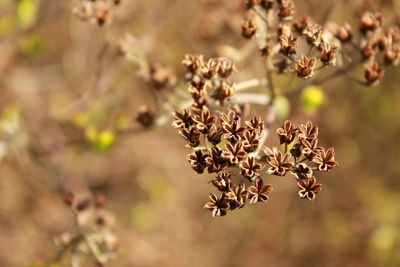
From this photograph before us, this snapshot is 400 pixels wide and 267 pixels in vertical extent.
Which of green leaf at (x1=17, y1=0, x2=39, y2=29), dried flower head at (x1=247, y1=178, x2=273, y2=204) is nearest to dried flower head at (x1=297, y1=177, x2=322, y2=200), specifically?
dried flower head at (x1=247, y1=178, x2=273, y2=204)

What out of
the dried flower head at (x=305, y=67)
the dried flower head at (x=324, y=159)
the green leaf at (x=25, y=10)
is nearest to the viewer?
the dried flower head at (x=324, y=159)

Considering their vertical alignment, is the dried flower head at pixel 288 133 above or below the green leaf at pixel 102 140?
below

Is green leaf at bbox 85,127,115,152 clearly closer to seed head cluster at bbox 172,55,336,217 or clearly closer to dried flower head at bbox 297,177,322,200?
seed head cluster at bbox 172,55,336,217

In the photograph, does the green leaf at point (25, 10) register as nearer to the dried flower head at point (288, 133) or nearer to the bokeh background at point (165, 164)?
the bokeh background at point (165, 164)

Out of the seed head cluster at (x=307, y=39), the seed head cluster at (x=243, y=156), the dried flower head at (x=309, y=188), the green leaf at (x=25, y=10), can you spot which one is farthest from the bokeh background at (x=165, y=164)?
the dried flower head at (x=309, y=188)

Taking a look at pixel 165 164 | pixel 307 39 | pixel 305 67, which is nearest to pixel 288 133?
pixel 305 67

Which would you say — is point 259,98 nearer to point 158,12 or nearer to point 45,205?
point 158,12

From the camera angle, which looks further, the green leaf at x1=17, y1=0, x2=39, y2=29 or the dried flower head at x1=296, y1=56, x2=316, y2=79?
the green leaf at x1=17, y1=0, x2=39, y2=29

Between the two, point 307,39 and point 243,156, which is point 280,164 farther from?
point 307,39
